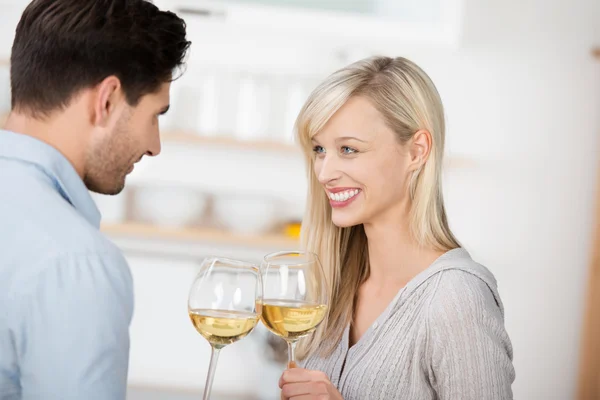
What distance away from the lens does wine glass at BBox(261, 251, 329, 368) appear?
4.22 feet

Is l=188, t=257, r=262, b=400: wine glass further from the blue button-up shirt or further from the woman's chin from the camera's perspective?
the woman's chin

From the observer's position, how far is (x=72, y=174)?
45.8 inches

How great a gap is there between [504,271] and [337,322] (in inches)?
79.1

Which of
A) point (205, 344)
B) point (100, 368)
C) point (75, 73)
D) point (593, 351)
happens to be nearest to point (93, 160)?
point (75, 73)

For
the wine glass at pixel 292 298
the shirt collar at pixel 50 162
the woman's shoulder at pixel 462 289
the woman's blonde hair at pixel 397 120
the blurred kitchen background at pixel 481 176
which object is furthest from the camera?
the blurred kitchen background at pixel 481 176

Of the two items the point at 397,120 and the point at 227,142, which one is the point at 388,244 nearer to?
the point at 397,120

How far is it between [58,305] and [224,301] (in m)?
0.28

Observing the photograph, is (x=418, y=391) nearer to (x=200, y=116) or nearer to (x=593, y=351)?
(x=200, y=116)

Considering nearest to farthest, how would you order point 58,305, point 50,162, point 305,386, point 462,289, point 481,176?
point 58,305 < point 50,162 < point 305,386 < point 462,289 < point 481,176

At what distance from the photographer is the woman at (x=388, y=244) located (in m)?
1.56

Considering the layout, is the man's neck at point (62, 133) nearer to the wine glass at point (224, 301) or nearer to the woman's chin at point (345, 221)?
the wine glass at point (224, 301)

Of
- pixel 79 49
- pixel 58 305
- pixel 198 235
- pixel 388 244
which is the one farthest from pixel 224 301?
pixel 198 235

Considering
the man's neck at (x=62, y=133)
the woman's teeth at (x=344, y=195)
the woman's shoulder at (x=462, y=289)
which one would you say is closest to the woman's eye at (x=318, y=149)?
the woman's teeth at (x=344, y=195)

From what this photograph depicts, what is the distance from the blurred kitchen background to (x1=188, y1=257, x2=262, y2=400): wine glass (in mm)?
2170
